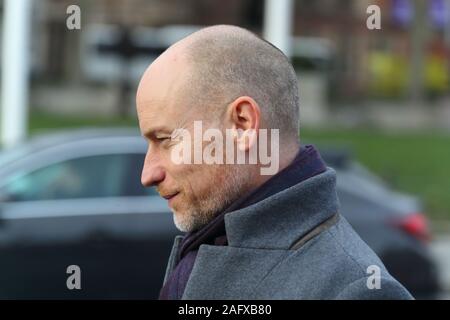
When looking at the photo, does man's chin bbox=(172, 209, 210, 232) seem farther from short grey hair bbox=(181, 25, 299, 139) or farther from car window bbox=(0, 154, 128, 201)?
car window bbox=(0, 154, 128, 201)

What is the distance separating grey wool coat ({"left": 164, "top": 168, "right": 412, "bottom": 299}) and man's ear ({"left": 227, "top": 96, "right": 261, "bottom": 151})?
0.11 meters

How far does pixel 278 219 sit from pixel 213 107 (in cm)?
23

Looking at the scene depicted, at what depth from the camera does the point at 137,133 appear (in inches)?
289

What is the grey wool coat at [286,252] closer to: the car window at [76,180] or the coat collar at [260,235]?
the coat collar at [260,235]

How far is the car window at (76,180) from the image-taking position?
272 inches

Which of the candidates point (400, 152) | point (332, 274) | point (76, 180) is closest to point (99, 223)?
point (76, 180)

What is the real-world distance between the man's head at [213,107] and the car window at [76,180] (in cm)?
504

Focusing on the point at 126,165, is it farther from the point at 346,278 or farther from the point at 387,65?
the point at 387,65

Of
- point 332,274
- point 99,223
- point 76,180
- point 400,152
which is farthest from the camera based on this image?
point 400,152

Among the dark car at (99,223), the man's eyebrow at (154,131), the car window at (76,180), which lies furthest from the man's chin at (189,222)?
the car window at (76,180)

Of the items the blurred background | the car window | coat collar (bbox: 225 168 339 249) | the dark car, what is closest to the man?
coat collar (bbox: 225 168 339 249)

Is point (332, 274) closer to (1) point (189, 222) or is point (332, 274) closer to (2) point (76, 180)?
(1) point (189, 222)
